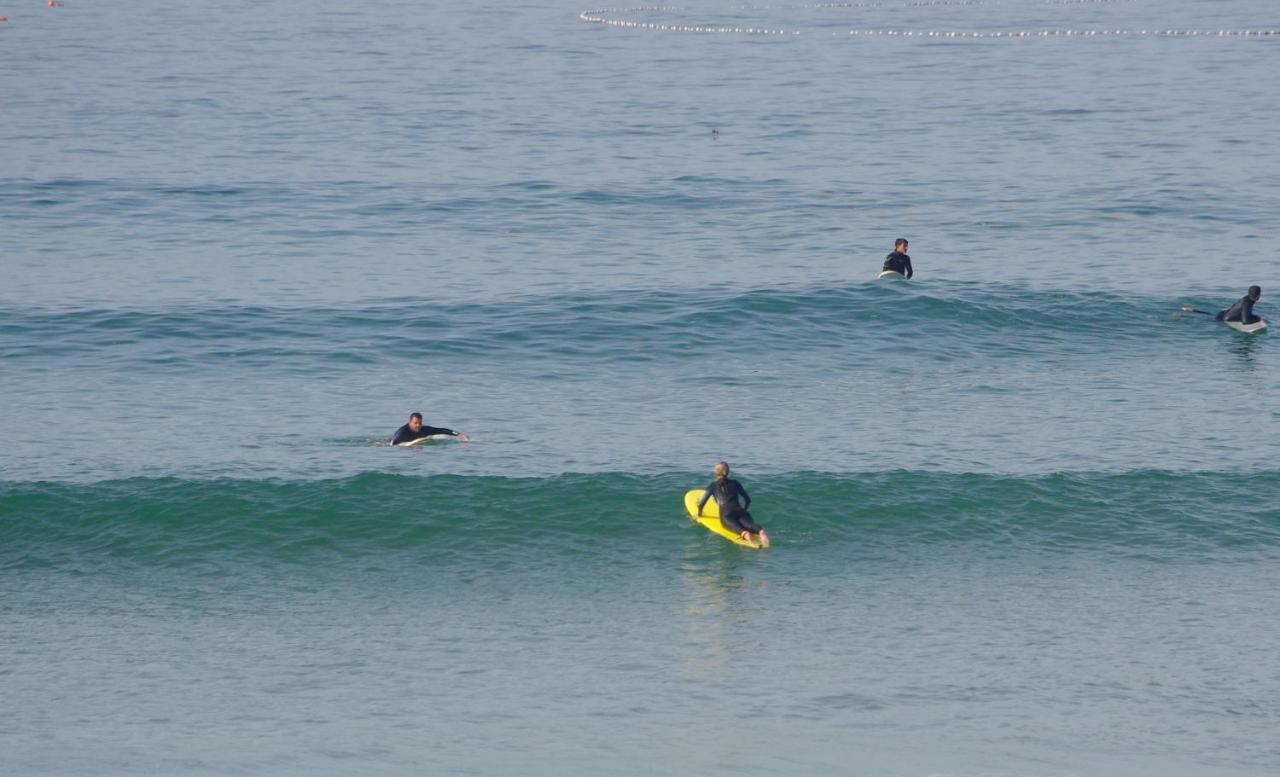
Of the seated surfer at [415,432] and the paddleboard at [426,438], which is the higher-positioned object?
the seated surfer at [415,432]

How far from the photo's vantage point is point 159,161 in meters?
58.5

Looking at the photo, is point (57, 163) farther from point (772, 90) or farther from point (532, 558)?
point (532, 558)

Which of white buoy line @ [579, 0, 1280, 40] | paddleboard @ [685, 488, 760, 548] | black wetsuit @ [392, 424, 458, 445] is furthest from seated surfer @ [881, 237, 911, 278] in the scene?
white buoy line @ [579, 0, 1280, 40]

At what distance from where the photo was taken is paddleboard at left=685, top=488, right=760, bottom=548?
22984mm

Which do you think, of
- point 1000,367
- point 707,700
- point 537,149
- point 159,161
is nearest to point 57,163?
point 159,161

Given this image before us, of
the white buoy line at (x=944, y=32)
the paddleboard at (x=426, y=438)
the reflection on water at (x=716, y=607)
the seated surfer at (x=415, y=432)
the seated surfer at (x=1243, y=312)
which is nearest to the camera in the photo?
the reflection on water at (x=716, y=607)

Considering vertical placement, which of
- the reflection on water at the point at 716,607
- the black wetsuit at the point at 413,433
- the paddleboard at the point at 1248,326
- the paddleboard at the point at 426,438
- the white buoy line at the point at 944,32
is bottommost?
the reflection on water at the point at 716,607

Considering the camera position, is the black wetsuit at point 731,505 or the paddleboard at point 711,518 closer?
the black wetsuit at point 731,505

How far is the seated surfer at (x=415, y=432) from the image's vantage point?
2645 centimetres

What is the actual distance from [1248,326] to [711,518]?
1759 centimetres

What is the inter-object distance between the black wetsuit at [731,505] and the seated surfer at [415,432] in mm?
5785

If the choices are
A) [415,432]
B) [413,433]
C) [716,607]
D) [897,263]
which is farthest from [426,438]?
[897,263]

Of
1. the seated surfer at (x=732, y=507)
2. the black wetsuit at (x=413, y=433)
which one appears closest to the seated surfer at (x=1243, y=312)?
the seated surfer at (x=732, y=507)

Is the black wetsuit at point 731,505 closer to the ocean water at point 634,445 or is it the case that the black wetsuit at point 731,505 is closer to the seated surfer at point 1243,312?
the ocean water at point 634,445
